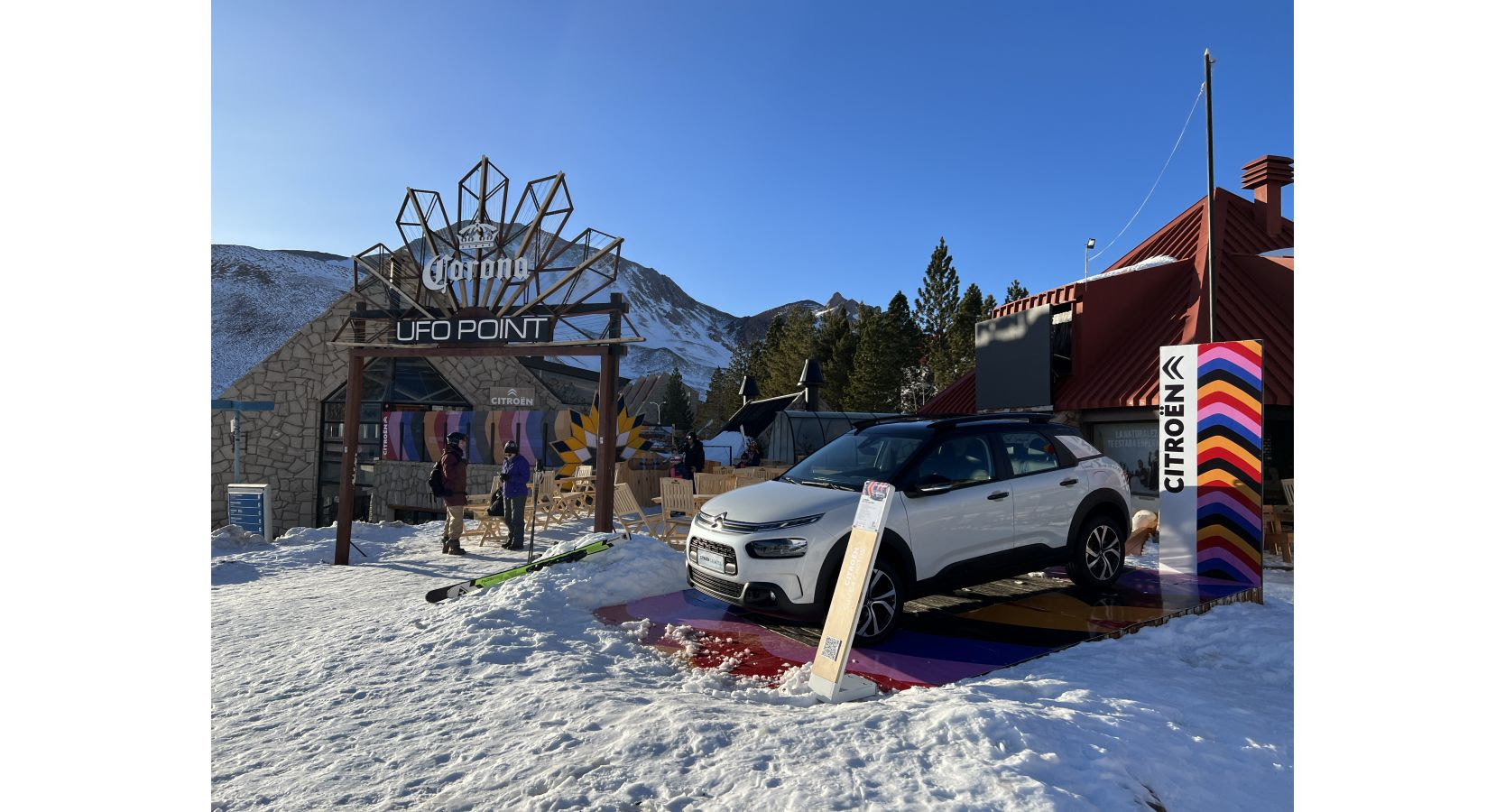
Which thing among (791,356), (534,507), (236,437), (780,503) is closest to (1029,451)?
(780,503)

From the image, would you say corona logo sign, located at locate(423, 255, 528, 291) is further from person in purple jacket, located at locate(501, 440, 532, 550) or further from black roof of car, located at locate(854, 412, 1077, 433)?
black roof of car, located at locate(854, 412, 1077, 433)

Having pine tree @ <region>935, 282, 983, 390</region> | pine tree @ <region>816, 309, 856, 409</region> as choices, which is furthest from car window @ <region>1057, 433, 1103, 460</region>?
pine tree @ <region>816, 309, 856, 409</region>

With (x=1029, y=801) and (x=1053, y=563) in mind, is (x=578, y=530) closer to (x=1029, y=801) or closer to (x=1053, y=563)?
(x=1053, y=563)

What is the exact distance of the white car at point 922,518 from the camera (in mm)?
5688

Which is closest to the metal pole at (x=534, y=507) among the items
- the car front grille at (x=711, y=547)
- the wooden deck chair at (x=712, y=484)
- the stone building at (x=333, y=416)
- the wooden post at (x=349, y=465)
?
the wooden deck chair at (x=712, y=484)

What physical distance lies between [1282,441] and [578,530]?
1155 cm

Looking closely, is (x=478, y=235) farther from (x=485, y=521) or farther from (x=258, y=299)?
(x=258, y=299)

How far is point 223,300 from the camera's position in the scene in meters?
119

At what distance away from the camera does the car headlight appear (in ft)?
18.5

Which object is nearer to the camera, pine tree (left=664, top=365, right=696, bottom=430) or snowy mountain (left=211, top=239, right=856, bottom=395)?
pine tree (left=664, top=365, right=696, bottom=430)

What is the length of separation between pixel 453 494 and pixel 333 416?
1530cm

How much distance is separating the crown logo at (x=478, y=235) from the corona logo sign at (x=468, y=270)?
30 cm

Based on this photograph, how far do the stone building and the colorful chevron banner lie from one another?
1734cm

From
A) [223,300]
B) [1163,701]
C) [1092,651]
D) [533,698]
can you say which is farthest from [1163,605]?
[223,300]
